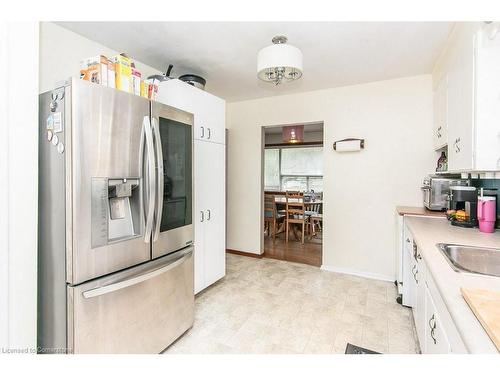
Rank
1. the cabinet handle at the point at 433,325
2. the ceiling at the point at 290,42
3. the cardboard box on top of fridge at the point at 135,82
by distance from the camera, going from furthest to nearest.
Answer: the ceiling at the point at 290,42 < the cardboard box on top of fridge at the point at 135,82 < the cabinet handle at the point at 433,325

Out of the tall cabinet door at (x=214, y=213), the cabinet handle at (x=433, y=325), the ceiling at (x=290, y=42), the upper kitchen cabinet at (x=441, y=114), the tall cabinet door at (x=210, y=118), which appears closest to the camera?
the cabinet handle at (x=433, y=325)

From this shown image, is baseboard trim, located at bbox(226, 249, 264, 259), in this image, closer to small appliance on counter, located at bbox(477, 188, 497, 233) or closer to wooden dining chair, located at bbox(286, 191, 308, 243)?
wooden dining chair, located at bbox(286, 191, 308, 243)

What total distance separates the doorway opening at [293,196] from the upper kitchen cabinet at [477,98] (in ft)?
6.12

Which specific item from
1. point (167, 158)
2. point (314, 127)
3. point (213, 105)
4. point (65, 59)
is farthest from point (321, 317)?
point (314, 127)

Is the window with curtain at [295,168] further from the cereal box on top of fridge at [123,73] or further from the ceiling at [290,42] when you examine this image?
the cereal box on top of fridge at [123,73]

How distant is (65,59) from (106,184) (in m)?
1.39

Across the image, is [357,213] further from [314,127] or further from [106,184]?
[314,127]

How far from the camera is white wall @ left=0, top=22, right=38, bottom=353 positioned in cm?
116

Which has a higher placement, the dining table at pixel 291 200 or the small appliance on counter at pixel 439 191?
the small appliance on counter at pixel 439 191

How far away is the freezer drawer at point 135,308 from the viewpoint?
128cm

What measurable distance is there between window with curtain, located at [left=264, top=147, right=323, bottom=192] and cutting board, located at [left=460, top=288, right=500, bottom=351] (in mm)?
6223

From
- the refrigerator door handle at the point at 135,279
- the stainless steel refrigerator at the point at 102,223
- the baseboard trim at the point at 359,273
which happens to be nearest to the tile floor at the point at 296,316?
the baseboard trim at the point at 359,273

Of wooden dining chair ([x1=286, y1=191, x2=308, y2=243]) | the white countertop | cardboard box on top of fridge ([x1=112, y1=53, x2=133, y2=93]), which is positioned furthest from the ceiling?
Answer: wooden dining chair ([x1=286, y1=191, x2=308, y2=243])

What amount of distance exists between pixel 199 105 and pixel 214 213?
1.11m
